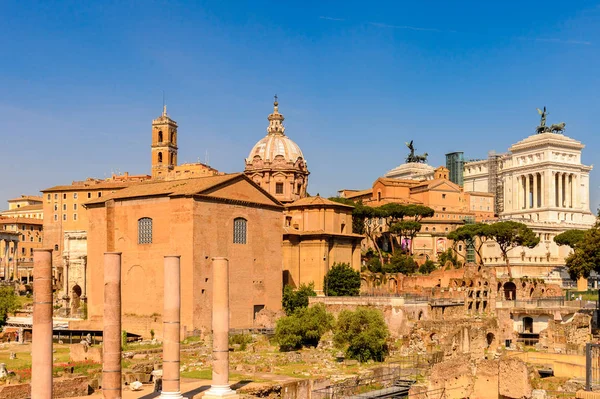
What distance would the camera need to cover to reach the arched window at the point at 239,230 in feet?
152

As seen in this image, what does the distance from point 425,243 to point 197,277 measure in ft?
131

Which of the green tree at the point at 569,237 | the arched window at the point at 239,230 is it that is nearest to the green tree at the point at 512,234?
the green tree at the point at 569,237

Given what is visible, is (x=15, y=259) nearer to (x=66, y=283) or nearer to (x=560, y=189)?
(x=66, y=283)

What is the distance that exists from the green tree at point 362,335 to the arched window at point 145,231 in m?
13.2

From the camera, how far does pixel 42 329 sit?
19781 millimetres

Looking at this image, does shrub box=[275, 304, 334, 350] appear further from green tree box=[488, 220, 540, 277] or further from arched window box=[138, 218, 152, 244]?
green tree box=[488, 220, 540, 277]

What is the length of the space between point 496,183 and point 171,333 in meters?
90.5

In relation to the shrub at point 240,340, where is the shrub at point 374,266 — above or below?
above

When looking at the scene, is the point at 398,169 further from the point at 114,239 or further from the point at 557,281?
the point at 114,239

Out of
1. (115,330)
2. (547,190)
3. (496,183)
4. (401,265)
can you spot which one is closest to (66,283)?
(401,265)

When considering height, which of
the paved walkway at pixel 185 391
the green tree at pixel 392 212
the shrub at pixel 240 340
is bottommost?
the shrub at pixel 240 340

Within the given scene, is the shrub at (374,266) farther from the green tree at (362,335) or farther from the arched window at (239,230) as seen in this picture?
the green tree at (362,335)

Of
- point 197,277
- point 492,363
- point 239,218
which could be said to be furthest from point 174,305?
point 239,218

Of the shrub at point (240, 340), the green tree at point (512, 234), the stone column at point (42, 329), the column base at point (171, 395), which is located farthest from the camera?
the green tree at point (512, 234)
